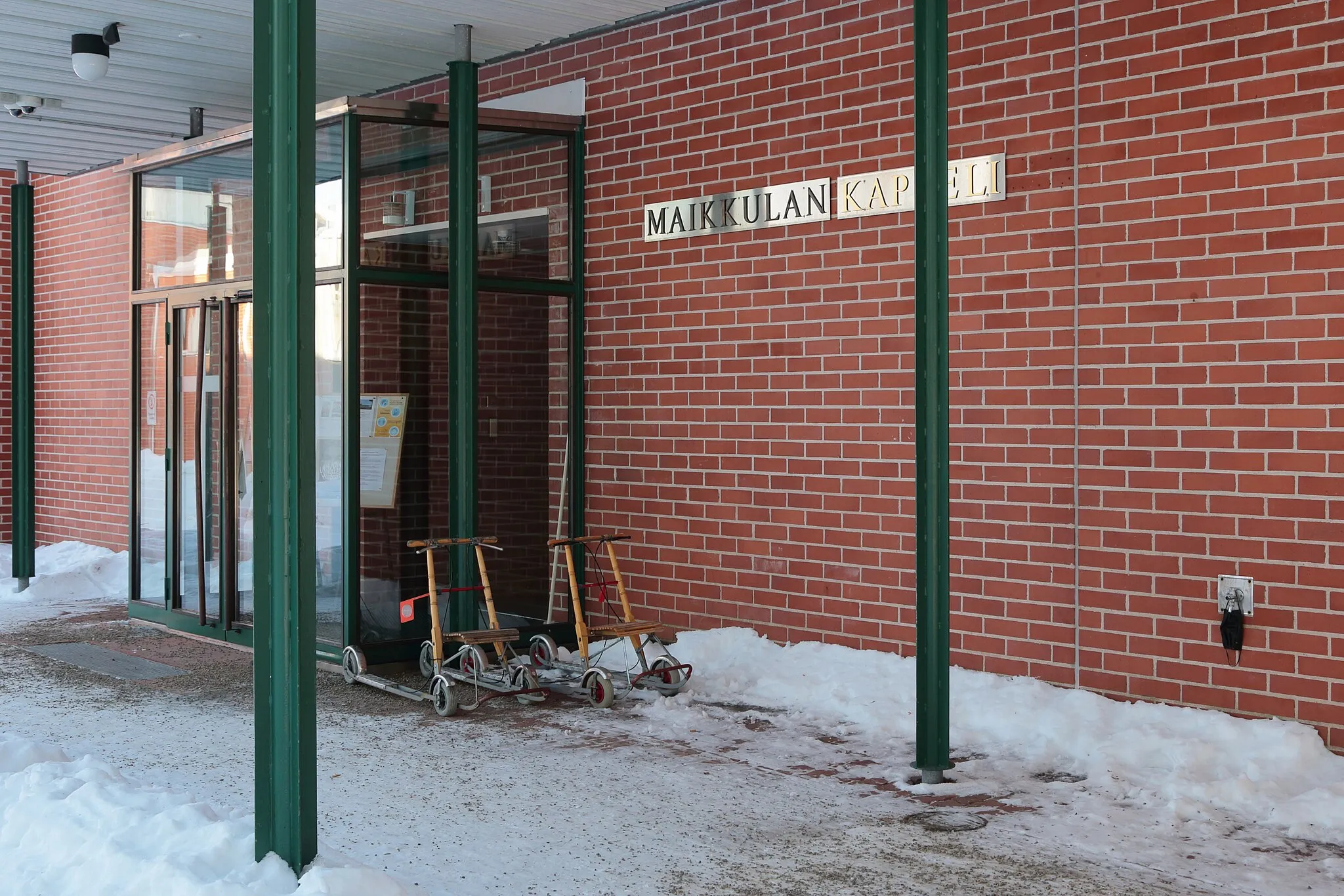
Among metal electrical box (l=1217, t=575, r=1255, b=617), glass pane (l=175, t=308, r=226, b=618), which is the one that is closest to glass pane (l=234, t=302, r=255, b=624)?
glass pane (l=175, t=308, r=226, b=618)

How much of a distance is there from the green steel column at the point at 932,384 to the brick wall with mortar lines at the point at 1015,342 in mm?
1155

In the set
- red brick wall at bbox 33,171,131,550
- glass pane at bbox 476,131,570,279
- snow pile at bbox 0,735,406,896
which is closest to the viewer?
snow pile at bbox 0,735,406,896

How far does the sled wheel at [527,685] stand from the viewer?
272 inches

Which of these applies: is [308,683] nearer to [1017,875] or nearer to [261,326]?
[261,326]

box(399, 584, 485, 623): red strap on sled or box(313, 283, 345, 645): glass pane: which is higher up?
box(313, 283, 345, 645): glass pane

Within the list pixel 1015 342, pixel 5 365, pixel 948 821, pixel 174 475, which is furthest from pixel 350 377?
pixel 5 365

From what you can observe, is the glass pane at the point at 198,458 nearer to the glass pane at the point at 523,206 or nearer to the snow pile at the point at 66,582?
the snow pile at the point at 66,582

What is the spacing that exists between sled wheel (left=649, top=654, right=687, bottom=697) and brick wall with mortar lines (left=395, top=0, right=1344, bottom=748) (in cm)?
74

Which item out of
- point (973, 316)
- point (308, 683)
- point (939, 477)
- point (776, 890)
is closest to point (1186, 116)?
point (973, 316)

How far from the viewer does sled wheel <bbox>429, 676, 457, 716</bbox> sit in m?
6.66

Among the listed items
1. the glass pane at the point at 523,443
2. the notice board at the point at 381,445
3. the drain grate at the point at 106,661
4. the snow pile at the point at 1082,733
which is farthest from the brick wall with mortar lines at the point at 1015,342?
the drain grate at the point at 106,661

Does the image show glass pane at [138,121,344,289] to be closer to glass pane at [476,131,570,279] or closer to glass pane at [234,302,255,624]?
glass pane at [234,302,255,624]

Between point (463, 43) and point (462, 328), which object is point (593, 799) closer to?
point (462, 328)

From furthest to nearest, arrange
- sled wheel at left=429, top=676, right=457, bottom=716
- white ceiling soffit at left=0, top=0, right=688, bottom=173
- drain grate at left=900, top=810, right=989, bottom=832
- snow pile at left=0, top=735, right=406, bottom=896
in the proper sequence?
white ceiling soffit at left=0, top=0, right=688, bottom=173, sled wheel at left=429, top=676, right=457, bottom=716, drain grate at left=900, top=810, right=989, bottom=832, snow pile at left=0, top=735, right=406, bottom=896
